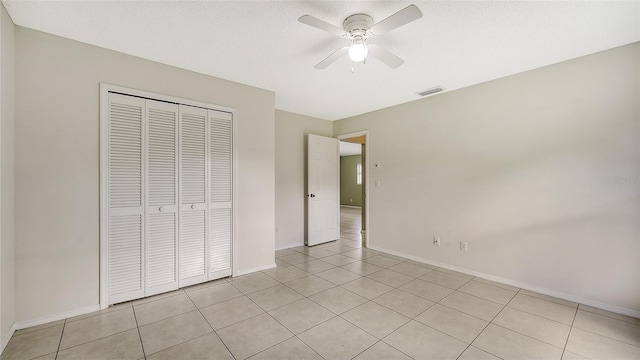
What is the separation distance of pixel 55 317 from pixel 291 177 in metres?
3.39

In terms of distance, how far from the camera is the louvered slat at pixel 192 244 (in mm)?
2986

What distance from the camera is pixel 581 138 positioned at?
8.83ft

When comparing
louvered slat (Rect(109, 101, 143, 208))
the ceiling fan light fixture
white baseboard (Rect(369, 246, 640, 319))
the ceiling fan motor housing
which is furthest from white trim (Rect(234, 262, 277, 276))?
the ceiling fan motor housing

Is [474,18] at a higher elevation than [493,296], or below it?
higher

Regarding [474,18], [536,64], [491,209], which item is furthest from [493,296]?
[474,18]

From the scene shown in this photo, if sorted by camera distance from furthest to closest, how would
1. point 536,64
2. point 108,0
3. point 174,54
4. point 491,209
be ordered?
point 491,209 → point 536,64 → point 174,54 → point 108,0

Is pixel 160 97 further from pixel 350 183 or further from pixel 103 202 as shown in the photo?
pixel 350 183

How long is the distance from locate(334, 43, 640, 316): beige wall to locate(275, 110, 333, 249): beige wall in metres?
1.88

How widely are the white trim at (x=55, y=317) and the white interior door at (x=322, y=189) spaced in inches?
125

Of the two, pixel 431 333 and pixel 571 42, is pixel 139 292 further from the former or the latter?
pixel 571 42

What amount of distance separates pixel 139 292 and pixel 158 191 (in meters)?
1.06

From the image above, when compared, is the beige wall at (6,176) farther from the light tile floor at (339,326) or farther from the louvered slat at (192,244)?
the louvered slat at (192,244)

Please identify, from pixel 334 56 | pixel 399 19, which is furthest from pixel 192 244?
pixel 399 19

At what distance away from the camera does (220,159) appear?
326 centimetres
